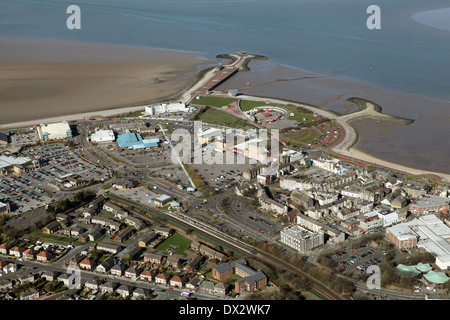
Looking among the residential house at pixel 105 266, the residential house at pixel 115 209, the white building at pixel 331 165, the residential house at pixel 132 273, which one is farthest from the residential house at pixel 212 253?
the white building at pixel 331 165

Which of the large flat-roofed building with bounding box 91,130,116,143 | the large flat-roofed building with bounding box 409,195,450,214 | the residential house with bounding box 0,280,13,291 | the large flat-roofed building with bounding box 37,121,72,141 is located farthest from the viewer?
the large flat-roofed building with bounding box 37,121,72,141

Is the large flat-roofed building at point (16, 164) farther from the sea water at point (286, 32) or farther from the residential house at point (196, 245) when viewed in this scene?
the sea water at point (286, 32)

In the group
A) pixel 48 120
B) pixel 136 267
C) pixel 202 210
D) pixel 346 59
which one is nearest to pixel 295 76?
pixel 346 59

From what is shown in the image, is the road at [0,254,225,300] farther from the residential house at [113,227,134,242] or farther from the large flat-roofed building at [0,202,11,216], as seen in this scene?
the large flat-roofed building at [0,202,11,216]

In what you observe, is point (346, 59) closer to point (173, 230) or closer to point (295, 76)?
point (295, 76)

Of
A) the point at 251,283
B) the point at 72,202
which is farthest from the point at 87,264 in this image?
the point at 251,283

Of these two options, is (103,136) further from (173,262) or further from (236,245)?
(173,262)

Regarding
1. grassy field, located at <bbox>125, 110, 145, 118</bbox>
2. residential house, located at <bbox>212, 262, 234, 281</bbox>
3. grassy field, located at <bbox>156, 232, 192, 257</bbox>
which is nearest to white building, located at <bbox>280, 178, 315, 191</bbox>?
grassy field, located at <bbox>156, 232, 192, 257</bbox>
